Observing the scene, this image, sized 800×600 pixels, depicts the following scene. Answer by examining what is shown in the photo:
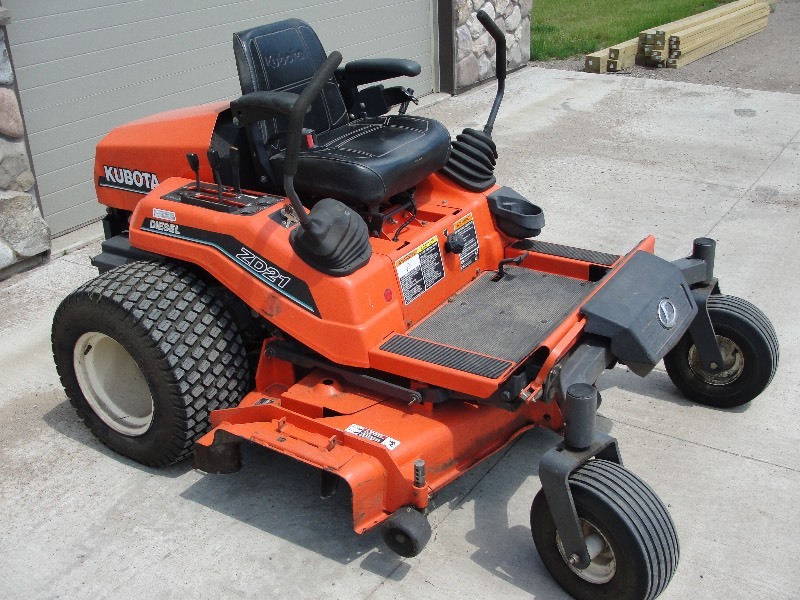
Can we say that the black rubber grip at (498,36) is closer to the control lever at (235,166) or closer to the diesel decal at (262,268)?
the control lever at (235,166)

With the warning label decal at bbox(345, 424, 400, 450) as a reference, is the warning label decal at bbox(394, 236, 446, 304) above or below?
above

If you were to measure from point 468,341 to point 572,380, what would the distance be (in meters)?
0.54

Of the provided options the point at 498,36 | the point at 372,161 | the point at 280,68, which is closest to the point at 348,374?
the point at 372,161

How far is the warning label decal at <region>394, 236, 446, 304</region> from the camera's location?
384 centimetres

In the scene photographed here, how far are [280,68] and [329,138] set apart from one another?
36 cm

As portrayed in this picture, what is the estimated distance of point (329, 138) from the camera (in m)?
4.32

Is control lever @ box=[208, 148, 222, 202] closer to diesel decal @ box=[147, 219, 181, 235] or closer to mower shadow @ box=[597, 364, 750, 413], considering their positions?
diesel decal @ box=[147, 219, 181, 235]

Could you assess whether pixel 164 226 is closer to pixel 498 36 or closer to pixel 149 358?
pixel 149 358

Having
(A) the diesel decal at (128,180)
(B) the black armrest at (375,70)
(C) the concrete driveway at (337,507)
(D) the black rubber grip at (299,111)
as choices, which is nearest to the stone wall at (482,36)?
(C) the concrete driveway at (337,507)

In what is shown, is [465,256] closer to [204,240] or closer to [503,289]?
[503,289]

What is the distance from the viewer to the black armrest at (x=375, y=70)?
4.65m

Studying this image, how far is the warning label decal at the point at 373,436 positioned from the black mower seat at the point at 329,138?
0.91 m

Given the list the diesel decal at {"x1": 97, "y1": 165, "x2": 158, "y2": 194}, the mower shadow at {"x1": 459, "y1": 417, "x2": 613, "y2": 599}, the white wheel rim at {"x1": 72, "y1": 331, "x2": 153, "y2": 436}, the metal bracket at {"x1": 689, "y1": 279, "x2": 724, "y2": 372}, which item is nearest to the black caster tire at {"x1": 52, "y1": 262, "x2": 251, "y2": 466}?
the white wheel rim at {"x1": 72, "y1": 331, "x2": 153, "y2": 436}

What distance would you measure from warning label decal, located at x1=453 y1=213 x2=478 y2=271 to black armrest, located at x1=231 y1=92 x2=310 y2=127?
36.0 inches
